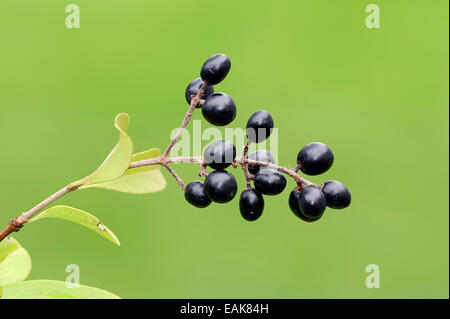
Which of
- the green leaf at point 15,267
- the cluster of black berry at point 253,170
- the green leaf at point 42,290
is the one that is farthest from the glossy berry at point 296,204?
the green leaf at point 15,267

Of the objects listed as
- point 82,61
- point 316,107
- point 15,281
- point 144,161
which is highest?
point 82,61

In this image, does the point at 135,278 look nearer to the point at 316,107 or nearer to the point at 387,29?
the point at 316,107

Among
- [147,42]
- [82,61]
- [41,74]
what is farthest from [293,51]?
[41,74]

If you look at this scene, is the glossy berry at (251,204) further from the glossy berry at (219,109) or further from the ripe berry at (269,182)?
the glossy berry at (219,109)

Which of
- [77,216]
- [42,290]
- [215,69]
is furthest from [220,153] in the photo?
[42,290]

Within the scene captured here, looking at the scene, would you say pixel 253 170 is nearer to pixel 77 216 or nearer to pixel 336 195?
pixel 336 195

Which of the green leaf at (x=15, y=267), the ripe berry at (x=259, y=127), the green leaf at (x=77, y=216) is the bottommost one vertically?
the green leaf at (x=15, y=267)

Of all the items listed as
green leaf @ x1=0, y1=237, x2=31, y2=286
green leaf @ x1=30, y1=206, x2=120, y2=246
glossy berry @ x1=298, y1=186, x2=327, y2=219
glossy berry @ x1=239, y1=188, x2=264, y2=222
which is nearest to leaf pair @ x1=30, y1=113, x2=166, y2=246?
green leaf @ x1=30, y1=206, x2=120, y2=246
